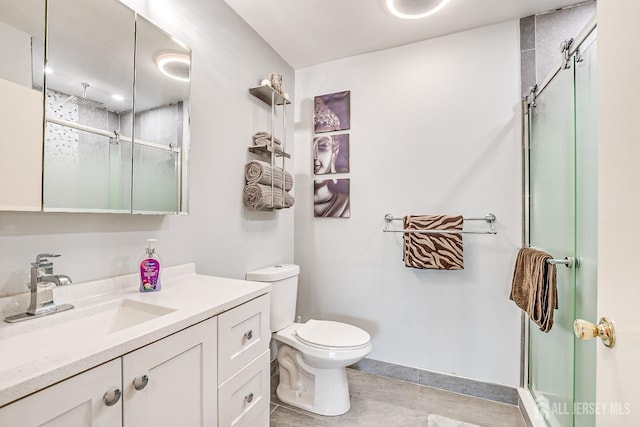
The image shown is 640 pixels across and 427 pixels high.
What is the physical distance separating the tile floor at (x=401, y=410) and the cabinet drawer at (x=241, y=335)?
0.77 m

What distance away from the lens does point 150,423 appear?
0.80m

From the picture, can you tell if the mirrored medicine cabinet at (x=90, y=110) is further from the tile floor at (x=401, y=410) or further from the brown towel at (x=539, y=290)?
the brown towel at (x=539, y=290)

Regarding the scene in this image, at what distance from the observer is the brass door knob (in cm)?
59

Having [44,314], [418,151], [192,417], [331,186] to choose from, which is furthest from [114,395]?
[418,151]

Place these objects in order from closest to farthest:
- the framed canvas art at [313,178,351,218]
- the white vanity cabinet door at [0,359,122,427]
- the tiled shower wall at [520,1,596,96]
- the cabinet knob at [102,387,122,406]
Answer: the white vanity cabinet door at [0,359,122,427], the cabinet knob at [102,387,122,406], the tiled shower wall at [520,1,596,96], the framed canvas art at [313,178,351,218]

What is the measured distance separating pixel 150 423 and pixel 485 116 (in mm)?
2288

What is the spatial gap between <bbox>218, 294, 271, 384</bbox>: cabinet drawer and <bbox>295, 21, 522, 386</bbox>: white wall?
3.65 feet

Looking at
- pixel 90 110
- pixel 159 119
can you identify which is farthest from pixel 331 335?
pixel 90 110

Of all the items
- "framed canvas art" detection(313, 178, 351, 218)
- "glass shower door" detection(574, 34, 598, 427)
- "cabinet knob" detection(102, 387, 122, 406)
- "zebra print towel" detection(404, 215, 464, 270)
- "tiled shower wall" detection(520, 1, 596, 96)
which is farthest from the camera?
"framed canvas art" detection(313, 178, 351, 218)

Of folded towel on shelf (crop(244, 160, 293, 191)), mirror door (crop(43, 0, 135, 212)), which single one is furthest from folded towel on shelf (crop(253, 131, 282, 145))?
Result: mirror door (crop(43, 0, 135, 212))

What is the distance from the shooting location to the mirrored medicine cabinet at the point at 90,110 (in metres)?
0.89

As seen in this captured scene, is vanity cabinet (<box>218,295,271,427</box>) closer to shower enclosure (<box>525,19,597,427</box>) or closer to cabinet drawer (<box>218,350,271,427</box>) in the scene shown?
cabinet drawer (<box>218,350,271,427</box>)

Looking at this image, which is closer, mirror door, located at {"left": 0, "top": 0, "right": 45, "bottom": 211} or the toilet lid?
mirror door, located at {"left": 0, "top": 0, "right": 45, "bottom": 211}

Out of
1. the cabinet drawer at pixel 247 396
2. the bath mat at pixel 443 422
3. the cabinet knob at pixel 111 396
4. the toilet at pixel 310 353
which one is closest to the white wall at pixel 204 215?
the toilet at pixel 310 353
